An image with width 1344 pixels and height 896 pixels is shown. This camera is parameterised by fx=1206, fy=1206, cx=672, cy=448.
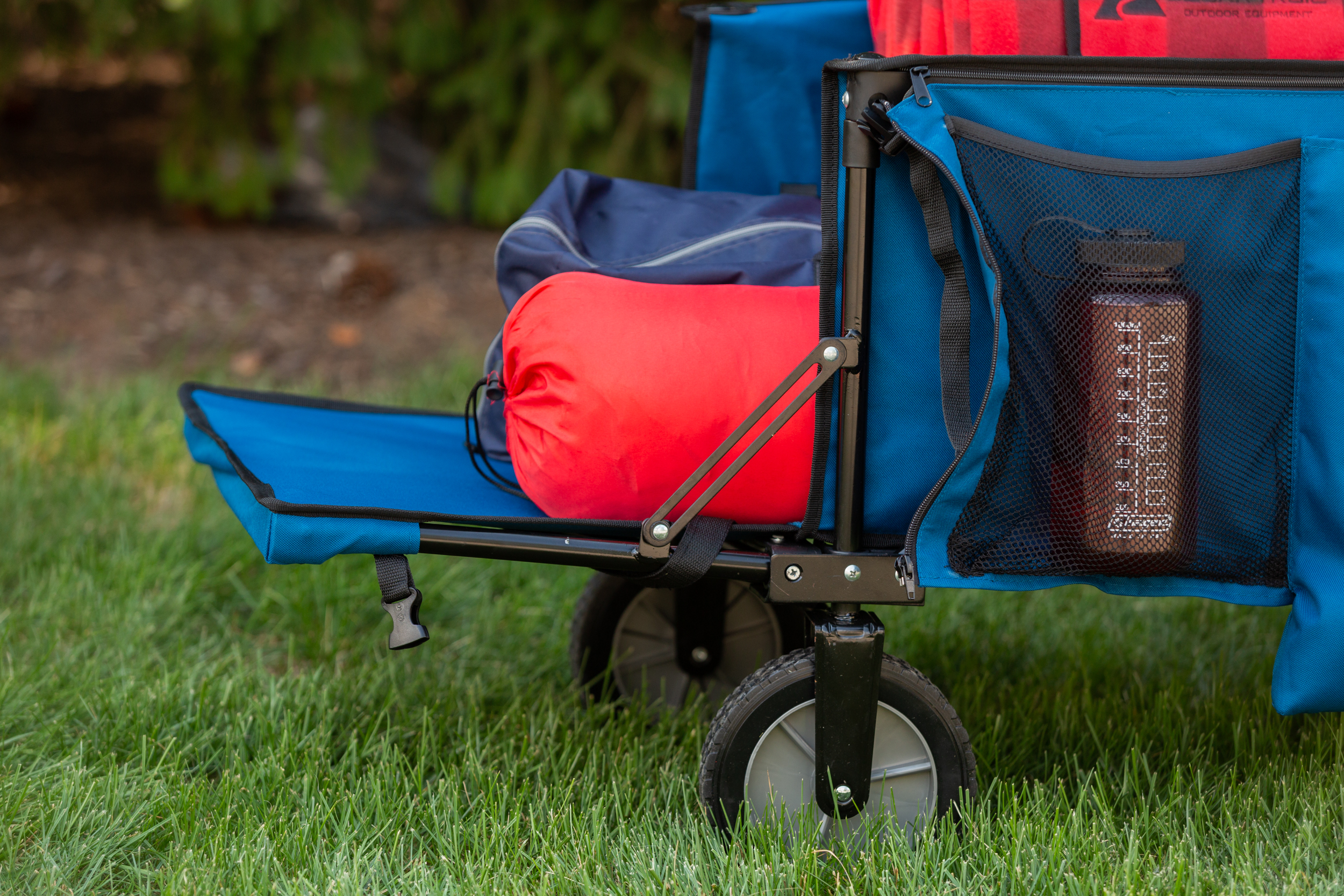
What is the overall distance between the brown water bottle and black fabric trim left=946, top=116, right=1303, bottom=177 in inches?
3.1

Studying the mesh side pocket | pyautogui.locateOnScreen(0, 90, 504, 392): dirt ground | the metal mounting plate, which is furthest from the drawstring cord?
pyautogui.locateOnScreen(0, 90, 504, 392): dirt ground

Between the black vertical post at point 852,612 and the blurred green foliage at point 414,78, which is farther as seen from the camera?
the blurred green foliage at point 414,78

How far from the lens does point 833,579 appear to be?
1.62m

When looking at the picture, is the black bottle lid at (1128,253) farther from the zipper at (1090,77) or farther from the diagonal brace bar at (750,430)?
the diagonal brace bar at (750,430)

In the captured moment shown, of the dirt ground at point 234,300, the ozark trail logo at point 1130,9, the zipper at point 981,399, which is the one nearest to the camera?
the zipper at point 981,399

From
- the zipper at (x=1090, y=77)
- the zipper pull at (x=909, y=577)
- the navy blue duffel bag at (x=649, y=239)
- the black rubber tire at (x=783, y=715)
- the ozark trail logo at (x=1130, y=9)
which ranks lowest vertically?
the black rubber tire at (x=783, y=715)

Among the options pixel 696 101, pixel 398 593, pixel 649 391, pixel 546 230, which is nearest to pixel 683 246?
pixel 546 230

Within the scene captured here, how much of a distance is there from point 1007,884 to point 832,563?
1.64 feet

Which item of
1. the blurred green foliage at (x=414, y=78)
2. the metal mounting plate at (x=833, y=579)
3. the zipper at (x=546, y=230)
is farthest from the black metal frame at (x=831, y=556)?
the blurred green foliage at (x=414, y=78)

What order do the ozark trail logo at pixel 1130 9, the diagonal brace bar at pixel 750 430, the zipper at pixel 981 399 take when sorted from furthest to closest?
the ozark trail logo at pixel 1130 9 → the diagonal brace bar at pixel 750 430 → the zipper at pixel 981 399

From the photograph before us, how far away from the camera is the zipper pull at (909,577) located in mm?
1581

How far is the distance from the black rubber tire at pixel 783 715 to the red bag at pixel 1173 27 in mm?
877

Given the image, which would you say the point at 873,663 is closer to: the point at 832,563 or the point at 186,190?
the point at 832,563

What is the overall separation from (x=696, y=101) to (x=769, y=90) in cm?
13
